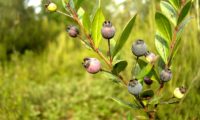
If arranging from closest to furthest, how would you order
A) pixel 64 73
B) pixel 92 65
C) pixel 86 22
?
1. pixel 92 65
2. pixel 86 22
3. pixel 64 73

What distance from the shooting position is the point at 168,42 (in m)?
1.30

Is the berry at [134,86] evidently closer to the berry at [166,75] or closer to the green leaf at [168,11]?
the berry at [166,75]

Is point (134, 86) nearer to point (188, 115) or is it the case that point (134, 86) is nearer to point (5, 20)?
point (188, 115)

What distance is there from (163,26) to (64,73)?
164 inches

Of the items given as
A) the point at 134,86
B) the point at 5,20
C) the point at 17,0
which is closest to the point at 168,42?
the point at 134,86

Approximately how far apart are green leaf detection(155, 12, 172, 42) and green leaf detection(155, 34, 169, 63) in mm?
22

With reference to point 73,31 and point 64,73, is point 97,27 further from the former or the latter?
point 64,73

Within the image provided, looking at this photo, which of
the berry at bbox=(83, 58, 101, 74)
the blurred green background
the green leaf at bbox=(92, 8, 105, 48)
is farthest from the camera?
the blurred green background

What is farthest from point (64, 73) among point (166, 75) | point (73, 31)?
point (166, 75)

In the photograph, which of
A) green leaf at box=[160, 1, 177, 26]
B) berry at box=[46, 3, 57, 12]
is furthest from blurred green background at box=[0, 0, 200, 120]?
green leaf at box=[160, 1, 177, 26]

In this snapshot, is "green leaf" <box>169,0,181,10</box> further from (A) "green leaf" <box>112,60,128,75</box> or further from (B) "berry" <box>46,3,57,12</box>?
(B) "berry" <box>46,3,57,12</box>

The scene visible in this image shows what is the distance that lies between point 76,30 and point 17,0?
19.6 ft

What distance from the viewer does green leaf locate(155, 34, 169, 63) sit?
1.30 m

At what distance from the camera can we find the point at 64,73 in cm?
535
